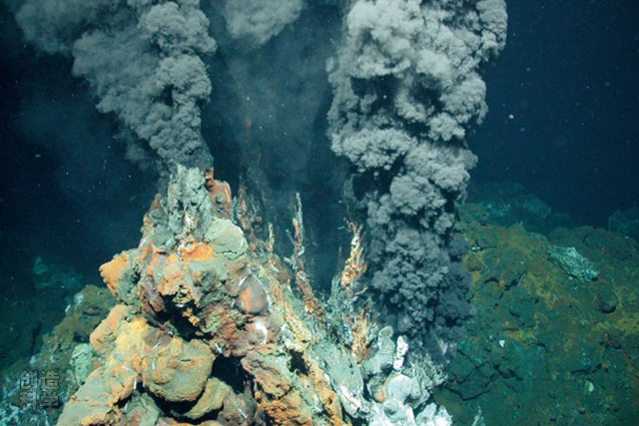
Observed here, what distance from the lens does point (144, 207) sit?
13500 mm

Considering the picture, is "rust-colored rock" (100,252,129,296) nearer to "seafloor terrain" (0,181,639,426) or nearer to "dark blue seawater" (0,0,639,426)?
"dark blue seawater" (0,0,639,426)

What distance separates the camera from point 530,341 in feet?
30.2

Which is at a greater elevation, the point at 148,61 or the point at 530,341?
the point at 148,61

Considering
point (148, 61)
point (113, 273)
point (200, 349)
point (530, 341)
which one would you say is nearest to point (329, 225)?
point (530, 341)

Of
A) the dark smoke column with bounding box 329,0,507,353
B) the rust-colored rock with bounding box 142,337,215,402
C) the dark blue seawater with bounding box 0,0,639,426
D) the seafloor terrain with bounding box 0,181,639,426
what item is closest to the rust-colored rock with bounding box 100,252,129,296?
the dark blue seawater with bounding box 0,0,639,426

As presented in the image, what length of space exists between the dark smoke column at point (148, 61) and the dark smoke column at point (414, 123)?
335cm

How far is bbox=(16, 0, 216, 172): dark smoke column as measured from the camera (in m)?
8.43

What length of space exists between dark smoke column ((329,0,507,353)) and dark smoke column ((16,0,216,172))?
11.0ft

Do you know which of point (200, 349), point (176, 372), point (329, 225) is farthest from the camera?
point (329, 225)

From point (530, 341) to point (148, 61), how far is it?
1111 cm

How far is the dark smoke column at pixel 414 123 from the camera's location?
7.38m

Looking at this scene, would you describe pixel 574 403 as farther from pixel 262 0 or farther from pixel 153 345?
pixel 262 0

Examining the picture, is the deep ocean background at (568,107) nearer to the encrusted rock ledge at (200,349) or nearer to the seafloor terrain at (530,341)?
the seafloor terrain at (530,341)

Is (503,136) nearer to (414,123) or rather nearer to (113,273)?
(414,123)
